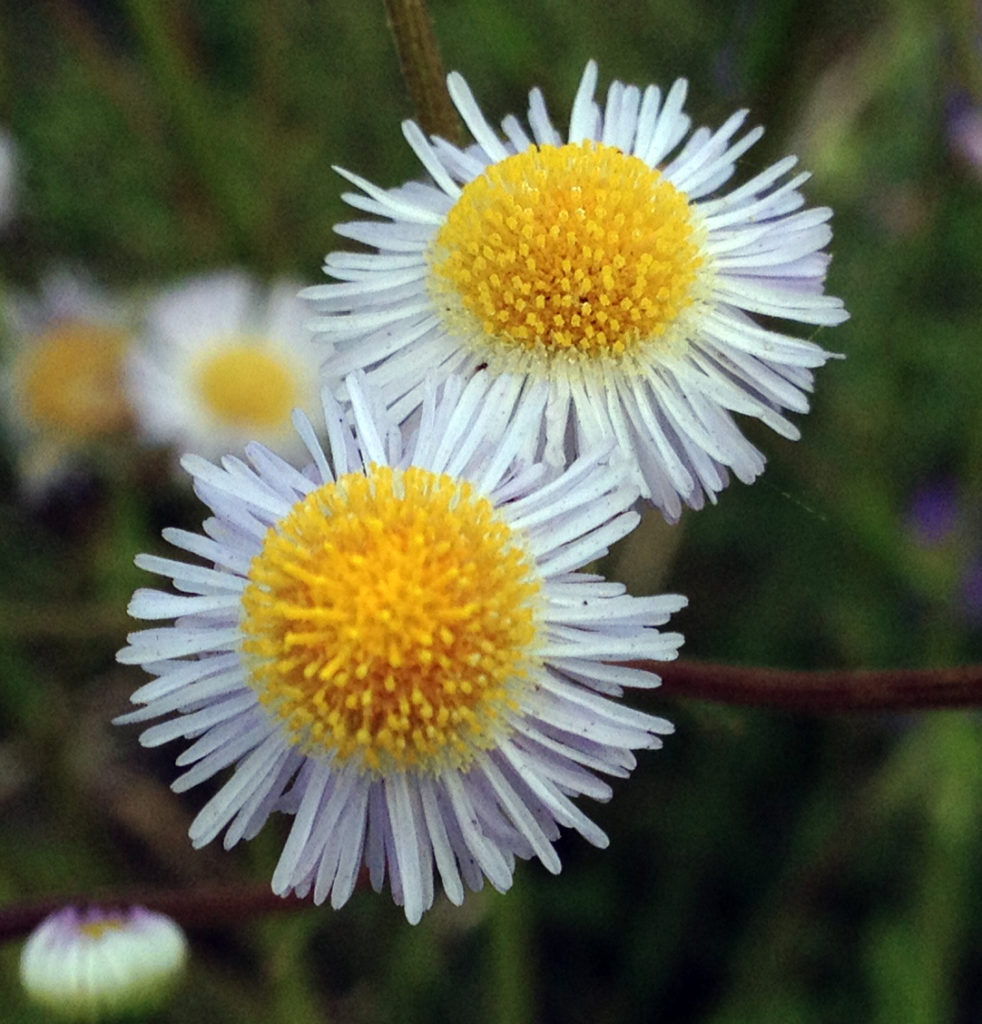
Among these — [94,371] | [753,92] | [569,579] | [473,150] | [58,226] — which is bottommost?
[569,579]

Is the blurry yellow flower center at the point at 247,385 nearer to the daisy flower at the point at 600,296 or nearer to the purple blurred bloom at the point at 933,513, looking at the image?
the purple blurred bloom at the point at 933,513

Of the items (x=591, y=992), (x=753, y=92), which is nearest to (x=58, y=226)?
(x=753, y=92)

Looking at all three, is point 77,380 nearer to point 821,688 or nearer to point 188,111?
point 188,111

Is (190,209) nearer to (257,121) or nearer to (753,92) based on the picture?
(257,121)

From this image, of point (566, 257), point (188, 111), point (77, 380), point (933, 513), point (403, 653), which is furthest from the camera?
point (77, 380)

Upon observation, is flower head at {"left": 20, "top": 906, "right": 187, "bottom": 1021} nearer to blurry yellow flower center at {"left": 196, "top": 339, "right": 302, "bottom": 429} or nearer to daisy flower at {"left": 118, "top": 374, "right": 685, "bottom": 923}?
daisy flower at {"left": 118, "top": 374, "right": 685, "bottom": 923}

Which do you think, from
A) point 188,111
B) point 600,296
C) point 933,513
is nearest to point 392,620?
point 600,296
